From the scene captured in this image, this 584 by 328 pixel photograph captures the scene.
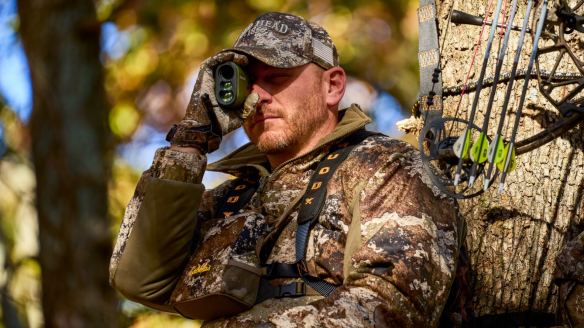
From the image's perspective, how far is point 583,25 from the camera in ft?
8.61

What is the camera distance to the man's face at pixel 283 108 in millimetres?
3064

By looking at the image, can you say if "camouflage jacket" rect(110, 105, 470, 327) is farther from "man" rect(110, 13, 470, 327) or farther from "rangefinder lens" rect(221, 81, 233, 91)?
"rangefinder lens" rect(221, 81, 233, 91)

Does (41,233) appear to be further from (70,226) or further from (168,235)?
(168,235)

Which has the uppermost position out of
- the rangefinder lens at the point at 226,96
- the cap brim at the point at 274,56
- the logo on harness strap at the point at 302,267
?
the cap brim at the point at 274,56

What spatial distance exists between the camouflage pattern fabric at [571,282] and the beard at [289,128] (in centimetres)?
134

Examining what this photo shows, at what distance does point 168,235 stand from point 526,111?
189cm

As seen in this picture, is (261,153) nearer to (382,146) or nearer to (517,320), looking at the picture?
(382,146)

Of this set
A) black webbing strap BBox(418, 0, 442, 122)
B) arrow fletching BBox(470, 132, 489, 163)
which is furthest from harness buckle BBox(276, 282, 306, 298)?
black webbing strap BBox(418, 0, 442, 122)

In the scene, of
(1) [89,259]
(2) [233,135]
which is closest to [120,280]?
(1) [89,259]

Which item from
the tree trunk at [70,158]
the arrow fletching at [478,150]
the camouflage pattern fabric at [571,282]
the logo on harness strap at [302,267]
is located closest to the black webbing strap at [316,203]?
the logo on harness strap at [302,267]

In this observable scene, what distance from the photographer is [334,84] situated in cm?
326

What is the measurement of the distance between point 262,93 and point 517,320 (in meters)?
1.67

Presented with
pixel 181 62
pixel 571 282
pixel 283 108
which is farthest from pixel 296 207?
pixel 181 62

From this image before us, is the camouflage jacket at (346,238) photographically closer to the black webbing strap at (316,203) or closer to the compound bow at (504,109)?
the black webbing strap at (316,203)
